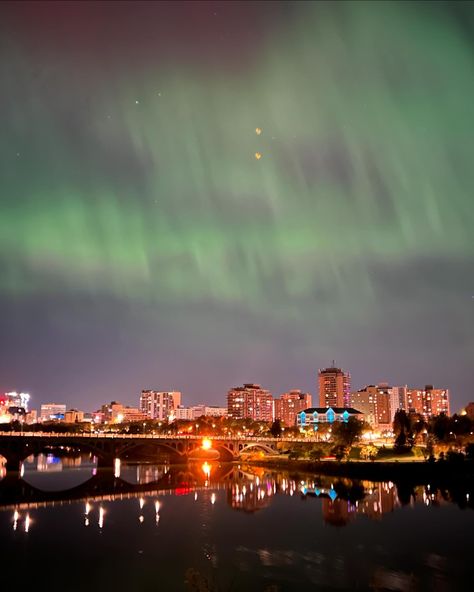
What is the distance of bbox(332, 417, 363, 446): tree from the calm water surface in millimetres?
39562

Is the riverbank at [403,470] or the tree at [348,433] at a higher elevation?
the tree at [348,433]

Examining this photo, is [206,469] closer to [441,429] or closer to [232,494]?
[232,494]

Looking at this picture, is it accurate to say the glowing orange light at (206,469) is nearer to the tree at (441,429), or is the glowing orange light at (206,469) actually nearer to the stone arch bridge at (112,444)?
the stone arch bridge at (112,444)

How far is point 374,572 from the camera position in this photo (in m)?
42.1

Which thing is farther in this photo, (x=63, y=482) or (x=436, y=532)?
(x=63, y=482)

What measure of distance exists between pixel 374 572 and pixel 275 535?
1604cm

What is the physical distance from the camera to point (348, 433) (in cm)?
13550

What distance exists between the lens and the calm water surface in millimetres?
40938

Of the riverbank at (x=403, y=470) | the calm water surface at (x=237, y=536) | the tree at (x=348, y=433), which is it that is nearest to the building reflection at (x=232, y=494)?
the calm water surface at (x=237, y=536)

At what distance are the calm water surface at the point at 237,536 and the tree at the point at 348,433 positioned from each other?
39.6 m

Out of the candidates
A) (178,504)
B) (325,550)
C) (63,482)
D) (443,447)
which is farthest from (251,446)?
(325,550)

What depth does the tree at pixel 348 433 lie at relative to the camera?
135 meters

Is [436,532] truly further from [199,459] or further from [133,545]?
[199,459]

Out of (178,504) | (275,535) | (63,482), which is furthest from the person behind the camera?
(63,482)
